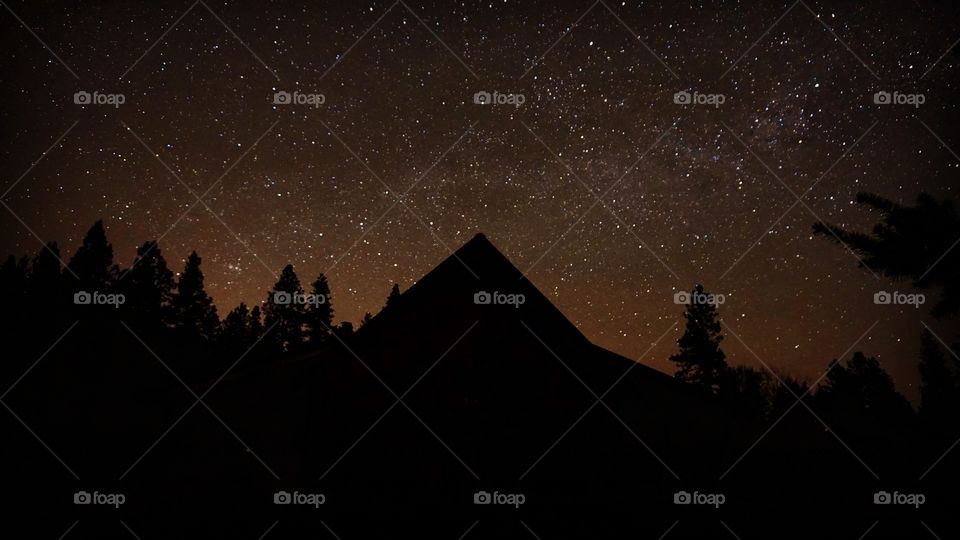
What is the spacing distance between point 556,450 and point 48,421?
17.8 meters

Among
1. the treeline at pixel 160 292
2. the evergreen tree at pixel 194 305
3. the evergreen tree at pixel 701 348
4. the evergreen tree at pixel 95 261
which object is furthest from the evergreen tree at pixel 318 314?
the evergreen tree at pixel 701 348

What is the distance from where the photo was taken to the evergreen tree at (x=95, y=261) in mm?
A: 39531

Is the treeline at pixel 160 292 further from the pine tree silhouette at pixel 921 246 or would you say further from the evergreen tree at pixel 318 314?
the pine tree silhouette at pixel 921 246

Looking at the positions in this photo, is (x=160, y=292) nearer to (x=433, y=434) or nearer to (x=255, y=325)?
(x=255, y=325)

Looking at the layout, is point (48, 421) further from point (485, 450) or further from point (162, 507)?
point (485, 450)

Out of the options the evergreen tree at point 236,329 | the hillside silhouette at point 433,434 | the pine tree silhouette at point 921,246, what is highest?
the evergreen tree at point 236,329

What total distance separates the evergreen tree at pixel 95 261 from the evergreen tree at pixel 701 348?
5209 cm

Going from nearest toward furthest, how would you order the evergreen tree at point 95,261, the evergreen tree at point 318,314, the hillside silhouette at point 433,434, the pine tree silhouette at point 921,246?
1. the pine tree silhouette at point 921,246
2. the hillside silhouette at point 433,434
3. the evergreen tree at point 95,261
4. the evergreen tree at point 318,314

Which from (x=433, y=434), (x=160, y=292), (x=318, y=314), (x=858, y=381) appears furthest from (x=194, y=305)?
(x=858, y=381)

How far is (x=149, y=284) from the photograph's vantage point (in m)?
41.3

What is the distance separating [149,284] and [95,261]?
464cm

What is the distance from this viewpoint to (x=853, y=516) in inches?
541

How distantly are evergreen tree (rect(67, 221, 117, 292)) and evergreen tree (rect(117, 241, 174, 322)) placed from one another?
47.4 inches

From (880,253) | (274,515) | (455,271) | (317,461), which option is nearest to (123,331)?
(274,515)
